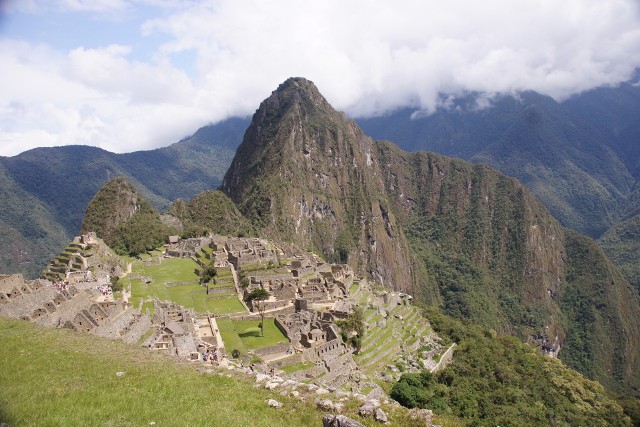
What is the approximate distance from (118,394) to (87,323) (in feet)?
47.9

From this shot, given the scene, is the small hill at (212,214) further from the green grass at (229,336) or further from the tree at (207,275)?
the green grass at (229,336)

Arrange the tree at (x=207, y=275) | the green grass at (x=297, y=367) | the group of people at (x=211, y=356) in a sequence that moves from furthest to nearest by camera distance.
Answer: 1. the tree at (x=207, y=275)
2. the green grass at (x=297, y=367)
3. the group of people at (x=211, y=356)

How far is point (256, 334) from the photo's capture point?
36656 mm

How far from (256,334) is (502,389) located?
27028 millimetres

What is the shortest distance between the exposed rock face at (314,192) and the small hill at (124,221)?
46742 millimetres

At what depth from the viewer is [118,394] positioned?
1416 centimetres

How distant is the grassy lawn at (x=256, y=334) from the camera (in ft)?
114

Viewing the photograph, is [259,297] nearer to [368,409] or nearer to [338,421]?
[368,409]

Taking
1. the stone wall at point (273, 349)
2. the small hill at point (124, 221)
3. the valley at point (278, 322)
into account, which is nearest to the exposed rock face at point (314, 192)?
the valley at point (278, 322)

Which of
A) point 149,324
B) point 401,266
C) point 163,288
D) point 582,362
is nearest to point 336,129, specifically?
point 401,266

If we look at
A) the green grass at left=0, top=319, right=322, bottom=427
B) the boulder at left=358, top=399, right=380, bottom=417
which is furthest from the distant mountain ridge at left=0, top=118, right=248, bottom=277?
the boulder at left=358, top=399, right=380, bottom=417

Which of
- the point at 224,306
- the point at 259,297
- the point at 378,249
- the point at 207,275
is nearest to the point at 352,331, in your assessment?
the point at 259,297

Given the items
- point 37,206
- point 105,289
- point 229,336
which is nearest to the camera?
point 229,336

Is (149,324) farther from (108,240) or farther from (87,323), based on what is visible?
(108,240)
